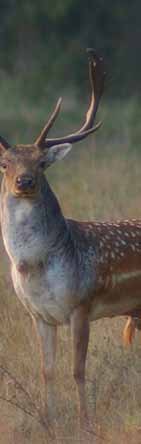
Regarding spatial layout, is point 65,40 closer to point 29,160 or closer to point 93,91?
point 93,91

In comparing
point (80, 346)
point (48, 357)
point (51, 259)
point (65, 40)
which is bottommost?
point (65, 40)

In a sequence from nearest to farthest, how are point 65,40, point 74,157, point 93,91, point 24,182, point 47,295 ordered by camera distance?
1. point 24,182
2. point 47,295
3. point 93,91
4. point 74,157
5. point 65,40

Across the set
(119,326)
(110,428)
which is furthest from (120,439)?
(119,326)

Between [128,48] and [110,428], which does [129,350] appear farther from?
→ [128,48]

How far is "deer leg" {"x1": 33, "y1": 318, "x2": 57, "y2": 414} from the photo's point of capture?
8.79 m

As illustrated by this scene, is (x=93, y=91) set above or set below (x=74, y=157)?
above

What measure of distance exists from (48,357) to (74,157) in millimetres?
10248

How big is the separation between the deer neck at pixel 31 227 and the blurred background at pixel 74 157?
2.25 ft

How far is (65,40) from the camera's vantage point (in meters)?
33.6

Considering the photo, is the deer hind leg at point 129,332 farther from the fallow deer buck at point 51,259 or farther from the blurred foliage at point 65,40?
the blurred foliage at point 65,40

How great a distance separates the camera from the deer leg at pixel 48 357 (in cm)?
879

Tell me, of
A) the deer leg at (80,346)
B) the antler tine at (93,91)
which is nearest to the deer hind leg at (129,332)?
the deer leg at (80,346)

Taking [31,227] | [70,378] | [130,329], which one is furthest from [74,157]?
[31,227]

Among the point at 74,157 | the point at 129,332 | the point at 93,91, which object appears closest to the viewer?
the point at 93,91
